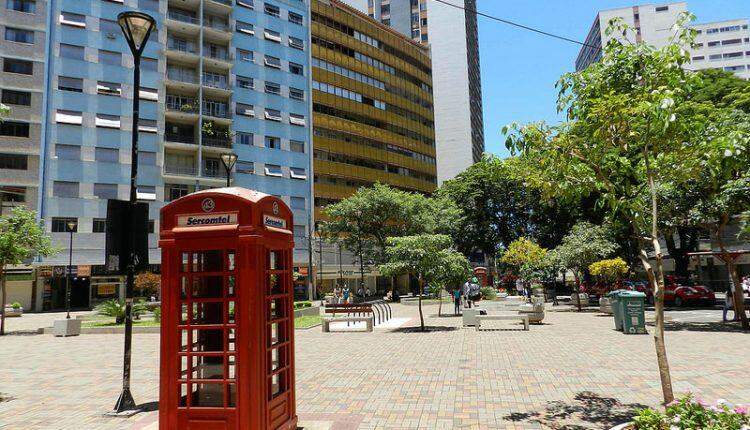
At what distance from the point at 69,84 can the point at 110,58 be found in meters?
4.14

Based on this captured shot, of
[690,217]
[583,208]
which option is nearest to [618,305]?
[690,217]

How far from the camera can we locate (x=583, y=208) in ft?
→ 125

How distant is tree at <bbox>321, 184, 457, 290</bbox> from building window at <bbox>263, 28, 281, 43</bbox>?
67.4ft

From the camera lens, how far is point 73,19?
41125 millimetres

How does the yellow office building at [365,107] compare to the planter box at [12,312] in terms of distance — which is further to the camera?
the yellow office building at [365,107]

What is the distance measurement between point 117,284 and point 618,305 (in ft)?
128

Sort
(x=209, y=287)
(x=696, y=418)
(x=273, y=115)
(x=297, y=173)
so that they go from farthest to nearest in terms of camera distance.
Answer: (x=297, y=173)
(x=273, y=115)
(x=209, y=287)
(x=696, y=418)

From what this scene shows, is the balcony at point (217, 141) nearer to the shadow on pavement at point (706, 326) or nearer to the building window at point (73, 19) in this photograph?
the building window at point (73, 19)

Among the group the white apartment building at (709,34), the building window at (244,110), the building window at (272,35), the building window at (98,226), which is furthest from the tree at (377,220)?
the white apartment building at (709,34)

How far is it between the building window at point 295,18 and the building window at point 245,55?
714 centimetres

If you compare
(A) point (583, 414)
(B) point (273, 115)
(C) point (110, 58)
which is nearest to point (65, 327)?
(A) point (583, 414)

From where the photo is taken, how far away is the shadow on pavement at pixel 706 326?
A: 1638cm

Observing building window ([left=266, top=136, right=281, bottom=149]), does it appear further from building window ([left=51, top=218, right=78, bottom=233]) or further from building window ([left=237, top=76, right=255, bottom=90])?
building window ([left=51, top=218, right=78, bottom=233])

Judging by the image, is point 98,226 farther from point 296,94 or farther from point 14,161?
point 296,94
